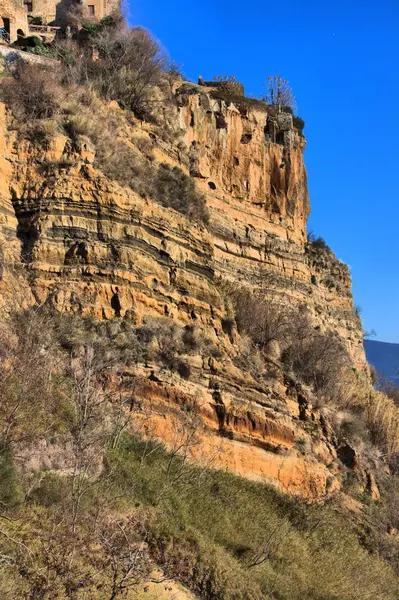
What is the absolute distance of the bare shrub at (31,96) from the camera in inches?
663

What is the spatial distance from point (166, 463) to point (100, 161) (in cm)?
828

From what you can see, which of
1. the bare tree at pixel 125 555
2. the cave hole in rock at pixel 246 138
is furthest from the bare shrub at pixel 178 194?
the bare tree at pixel 125 555

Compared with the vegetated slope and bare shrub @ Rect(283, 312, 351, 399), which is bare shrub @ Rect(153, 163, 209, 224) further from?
bare shrub @ Rect(283, 312, 351, 399)

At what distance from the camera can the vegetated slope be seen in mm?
11008

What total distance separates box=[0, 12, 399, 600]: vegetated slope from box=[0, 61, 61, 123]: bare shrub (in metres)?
0.06

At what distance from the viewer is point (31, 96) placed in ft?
56.0

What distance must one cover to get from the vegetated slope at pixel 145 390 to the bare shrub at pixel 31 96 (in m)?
0.06

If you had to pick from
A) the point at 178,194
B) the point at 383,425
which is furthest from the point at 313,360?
the point at 178,194

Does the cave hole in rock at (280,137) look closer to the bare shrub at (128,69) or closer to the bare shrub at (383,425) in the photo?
the bare shrub at (128,69)

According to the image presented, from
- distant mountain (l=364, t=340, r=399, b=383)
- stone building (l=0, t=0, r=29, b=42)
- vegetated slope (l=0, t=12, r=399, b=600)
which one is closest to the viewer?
vegetated slope (l=0, t=12, r=399, b=600)

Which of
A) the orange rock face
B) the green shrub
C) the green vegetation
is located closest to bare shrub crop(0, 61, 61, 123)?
the orange rock face

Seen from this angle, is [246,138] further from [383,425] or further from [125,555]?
[125,555]

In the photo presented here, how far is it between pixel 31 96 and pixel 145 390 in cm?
872

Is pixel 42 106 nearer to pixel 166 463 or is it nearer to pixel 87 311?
pixel 87 311
